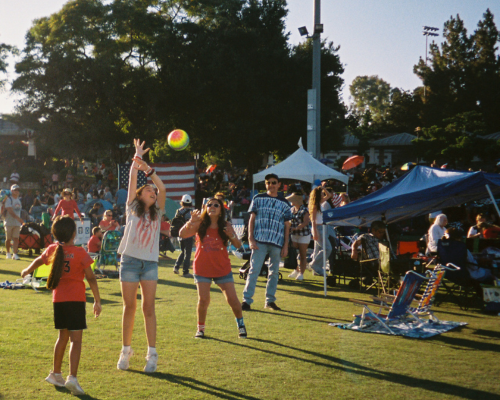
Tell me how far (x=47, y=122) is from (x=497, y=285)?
3179 centimetres

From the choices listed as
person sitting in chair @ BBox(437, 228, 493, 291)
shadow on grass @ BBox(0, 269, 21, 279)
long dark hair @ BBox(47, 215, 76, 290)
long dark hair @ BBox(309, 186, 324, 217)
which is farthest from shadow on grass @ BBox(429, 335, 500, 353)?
shadow on grass @ BBox(0, 269, 21, 279)

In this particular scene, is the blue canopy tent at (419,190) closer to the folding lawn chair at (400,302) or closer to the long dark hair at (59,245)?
the folding lawn chair at (400,302)

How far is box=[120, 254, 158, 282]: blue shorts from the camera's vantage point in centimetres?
546

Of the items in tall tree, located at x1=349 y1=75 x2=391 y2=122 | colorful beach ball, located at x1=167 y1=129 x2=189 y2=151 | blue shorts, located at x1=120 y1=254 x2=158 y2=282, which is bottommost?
blue shorts, located at x1=120 y1=254 x2=158 y2=282

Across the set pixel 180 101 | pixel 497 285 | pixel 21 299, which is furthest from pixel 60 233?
pixel 180 101

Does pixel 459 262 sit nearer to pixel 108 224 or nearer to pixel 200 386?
pixel 200 386

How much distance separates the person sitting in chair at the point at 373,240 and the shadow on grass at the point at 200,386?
6283mm

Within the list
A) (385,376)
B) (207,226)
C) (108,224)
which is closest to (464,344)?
(385,376)

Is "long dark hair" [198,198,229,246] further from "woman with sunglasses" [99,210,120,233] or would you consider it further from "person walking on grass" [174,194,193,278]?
"woman with sunglasses" [99,210,120,233]

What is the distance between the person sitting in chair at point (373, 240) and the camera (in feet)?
36.0

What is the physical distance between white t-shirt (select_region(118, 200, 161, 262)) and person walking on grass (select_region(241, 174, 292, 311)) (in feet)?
10.5

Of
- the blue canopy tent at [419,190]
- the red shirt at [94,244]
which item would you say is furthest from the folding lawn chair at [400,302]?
the red shirt at [94,244]

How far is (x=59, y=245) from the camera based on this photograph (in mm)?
4879

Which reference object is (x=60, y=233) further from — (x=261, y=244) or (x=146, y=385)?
(x=261, y=244)
